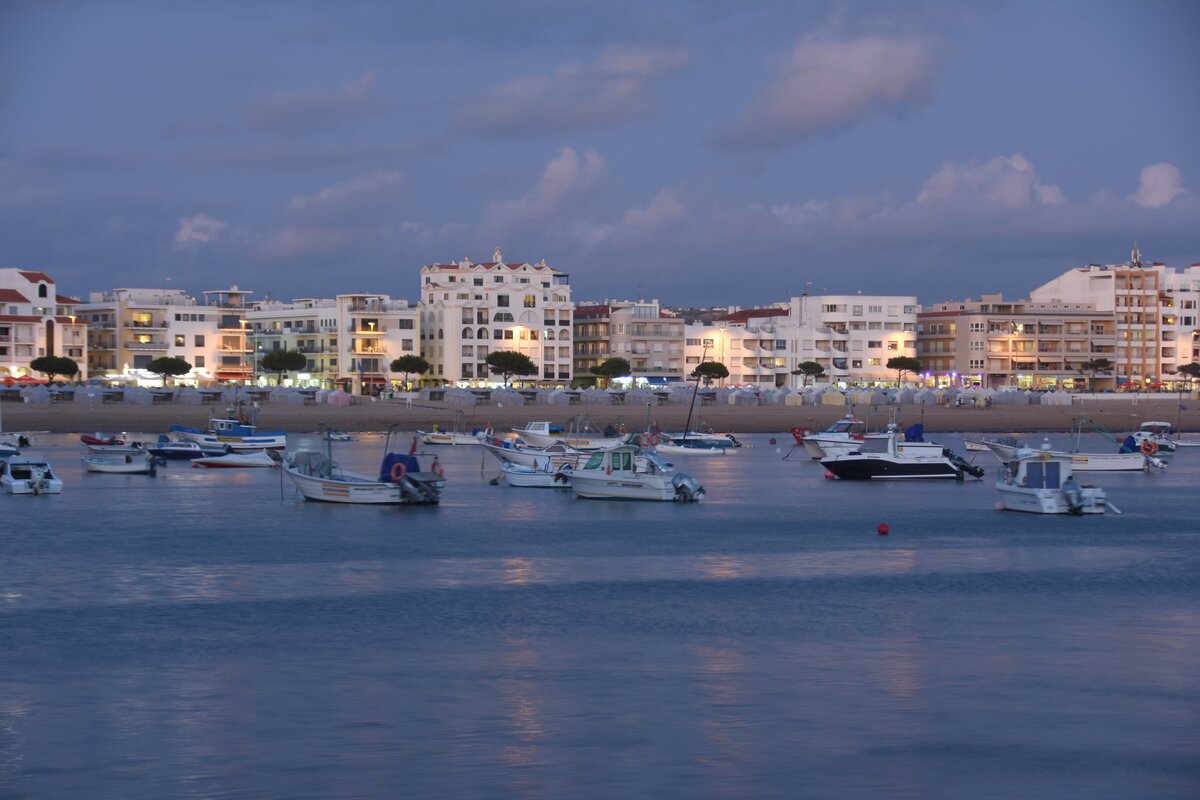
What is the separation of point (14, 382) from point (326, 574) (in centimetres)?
Answer: 9273

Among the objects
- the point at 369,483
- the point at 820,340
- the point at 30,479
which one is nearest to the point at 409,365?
the point at 820,340

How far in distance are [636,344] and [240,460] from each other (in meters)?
80.0

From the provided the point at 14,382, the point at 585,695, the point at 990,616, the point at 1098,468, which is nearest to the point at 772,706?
the point at 585,695

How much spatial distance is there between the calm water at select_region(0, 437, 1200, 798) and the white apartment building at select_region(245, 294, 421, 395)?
89173mm

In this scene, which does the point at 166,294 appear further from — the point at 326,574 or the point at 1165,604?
the point at 1165,604

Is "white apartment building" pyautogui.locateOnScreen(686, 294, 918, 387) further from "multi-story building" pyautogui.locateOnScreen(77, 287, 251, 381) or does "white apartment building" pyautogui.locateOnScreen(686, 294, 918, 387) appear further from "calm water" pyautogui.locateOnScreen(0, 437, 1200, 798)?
"calm water" pyautogui.locateOnScreen(0, 437, 1200, 798)

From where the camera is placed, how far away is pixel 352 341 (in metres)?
133

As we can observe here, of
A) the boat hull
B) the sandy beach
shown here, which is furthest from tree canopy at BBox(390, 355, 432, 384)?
the boat hull

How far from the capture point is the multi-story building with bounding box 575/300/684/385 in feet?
468

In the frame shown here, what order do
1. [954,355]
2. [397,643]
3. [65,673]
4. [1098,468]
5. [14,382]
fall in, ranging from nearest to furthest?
[65,673] < [397,643] < [1098,468] < [14,382] < [954,355]

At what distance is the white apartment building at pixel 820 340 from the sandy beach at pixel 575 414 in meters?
25.4

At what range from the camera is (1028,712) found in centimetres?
1908

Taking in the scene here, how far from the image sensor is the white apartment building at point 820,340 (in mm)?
144875

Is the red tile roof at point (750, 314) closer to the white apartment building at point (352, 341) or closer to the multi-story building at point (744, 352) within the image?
the multi-story building at point (744, 352)
